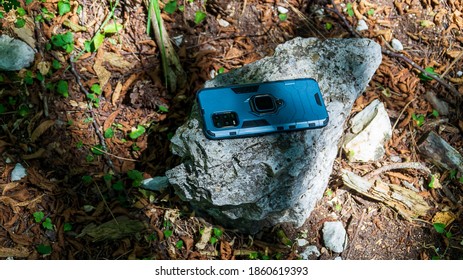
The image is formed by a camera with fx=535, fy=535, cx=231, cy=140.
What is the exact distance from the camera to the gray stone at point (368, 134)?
11.1 feet

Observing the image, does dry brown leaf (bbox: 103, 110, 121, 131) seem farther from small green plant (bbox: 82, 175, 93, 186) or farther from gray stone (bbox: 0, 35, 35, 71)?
gray stone (bbox: 0, 35, 35, 71)

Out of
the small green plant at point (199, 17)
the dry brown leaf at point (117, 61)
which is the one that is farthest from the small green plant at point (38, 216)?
the small green plant at point (199, 17)

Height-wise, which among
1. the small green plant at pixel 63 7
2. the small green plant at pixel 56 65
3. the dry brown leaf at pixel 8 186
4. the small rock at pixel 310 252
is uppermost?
the small green plant at pixel 63 7

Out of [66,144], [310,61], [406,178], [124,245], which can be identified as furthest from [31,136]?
[406,178]

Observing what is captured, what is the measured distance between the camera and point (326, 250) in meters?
3.18

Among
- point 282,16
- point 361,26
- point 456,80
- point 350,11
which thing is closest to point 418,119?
point 456,80

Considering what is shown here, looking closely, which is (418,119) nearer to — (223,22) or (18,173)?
(223,22)

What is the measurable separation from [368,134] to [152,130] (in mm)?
1364

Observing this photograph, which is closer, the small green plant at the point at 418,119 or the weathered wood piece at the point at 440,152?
the weathered wood piece at the point at 440,152

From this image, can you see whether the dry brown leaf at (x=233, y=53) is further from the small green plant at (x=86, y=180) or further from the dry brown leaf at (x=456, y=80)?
the dry brown leaf at (x=456, y=80)

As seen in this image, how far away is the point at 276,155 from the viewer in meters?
2.59

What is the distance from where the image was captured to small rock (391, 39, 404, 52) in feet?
12.6

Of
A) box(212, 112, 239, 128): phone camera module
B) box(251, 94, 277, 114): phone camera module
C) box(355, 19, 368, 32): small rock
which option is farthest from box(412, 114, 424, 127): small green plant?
box(212, 112, 239, 128): phone camera module
